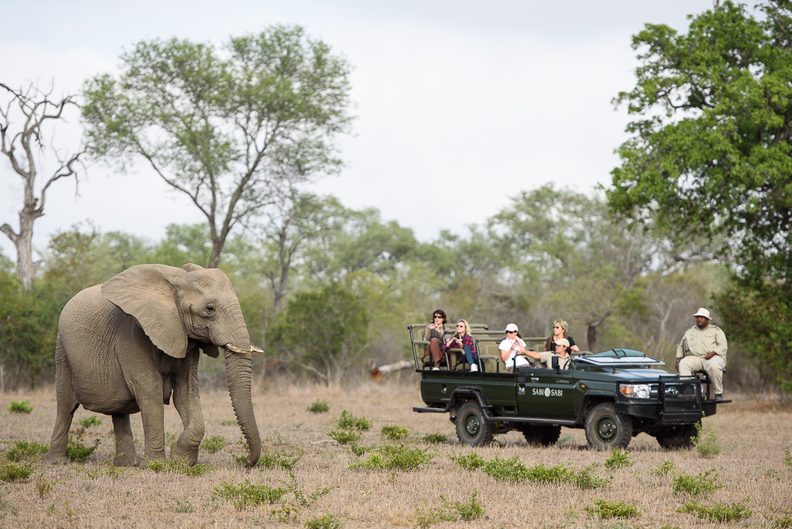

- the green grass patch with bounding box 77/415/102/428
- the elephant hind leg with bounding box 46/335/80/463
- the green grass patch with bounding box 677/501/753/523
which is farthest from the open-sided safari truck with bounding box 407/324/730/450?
the green grass patch with bounding box 77/415/102/428

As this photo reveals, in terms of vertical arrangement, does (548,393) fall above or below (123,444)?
above

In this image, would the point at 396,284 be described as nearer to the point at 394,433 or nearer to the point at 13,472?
the point at 394,433

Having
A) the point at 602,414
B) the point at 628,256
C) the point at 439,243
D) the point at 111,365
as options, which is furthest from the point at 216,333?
the point at 439,243

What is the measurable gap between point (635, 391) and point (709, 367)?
2251 millimetres

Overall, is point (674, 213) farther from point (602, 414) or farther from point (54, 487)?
point (54, 487)

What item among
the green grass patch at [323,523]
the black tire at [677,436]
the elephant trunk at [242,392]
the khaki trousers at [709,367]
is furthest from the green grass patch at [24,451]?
the khaki trousers at [709,367]

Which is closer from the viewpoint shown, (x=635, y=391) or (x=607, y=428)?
(x=635, y=391)

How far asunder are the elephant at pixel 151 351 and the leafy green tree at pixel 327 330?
21620 mm

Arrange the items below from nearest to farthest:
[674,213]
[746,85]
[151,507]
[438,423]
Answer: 1. [151,507]
2. [438,423]
3. [746,85]
4. [674,213]

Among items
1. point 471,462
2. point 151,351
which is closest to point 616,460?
point 471,462

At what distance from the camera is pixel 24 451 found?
15.5 meters

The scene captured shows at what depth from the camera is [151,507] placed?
1083 cm

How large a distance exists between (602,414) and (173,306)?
645 cm

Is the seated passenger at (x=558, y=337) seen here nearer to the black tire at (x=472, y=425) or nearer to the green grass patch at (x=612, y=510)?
the black tire at (x=472, y=425)
